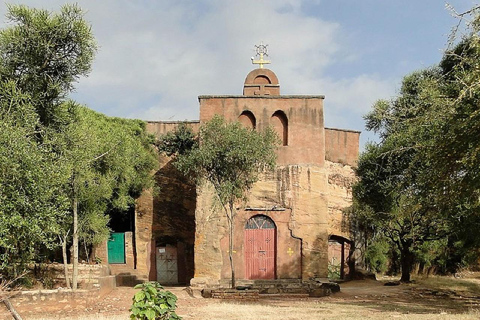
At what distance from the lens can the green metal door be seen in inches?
1150

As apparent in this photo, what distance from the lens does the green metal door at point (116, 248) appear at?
2920 centimetres

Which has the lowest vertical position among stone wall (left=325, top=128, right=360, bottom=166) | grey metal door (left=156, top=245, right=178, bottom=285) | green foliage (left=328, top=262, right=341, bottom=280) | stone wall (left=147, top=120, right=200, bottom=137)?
green foliage (left=328, top=262, right=341, bottom=280)

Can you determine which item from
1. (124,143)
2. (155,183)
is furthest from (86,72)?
(155,183)

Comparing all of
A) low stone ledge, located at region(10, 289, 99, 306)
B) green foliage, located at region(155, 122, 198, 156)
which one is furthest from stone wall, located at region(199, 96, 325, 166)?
low stone ledge, located at region(10, 289, 99, 306)

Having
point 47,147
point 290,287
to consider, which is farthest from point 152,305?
point 290,287

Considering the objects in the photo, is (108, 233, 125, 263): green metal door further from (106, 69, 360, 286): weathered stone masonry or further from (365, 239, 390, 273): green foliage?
(365, 239, 390, 273): green foliage

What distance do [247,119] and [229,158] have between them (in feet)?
17.5

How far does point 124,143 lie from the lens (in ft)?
71.4

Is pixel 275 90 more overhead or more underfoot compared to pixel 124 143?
more overhead

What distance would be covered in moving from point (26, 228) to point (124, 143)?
26.3 ft

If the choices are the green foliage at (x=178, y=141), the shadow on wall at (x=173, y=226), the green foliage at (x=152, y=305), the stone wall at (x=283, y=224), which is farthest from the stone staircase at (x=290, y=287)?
the green foliage at (x=152, y=305)

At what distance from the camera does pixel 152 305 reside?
1003 cm

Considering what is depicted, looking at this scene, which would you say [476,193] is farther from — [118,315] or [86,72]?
[86,72]

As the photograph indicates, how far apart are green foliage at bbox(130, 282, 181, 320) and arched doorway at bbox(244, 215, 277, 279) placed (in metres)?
13.7
